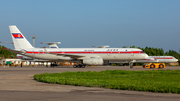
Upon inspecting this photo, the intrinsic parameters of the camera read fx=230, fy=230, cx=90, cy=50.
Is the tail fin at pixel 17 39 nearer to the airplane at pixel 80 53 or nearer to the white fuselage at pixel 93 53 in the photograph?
the airplane at pixel 80 53

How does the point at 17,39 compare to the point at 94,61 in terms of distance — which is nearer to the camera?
the point at 94,61

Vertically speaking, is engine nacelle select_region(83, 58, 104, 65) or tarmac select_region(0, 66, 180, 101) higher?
engine nacelle select_region(83, 58, 104, 65)

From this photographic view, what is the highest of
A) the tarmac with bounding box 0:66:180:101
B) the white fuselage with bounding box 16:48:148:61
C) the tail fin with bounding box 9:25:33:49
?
the tail fin with bounding box 9:25:33:49

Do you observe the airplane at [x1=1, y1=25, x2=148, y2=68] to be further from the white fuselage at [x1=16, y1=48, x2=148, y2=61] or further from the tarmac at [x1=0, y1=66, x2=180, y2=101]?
the tarmac at [x1=0, y1=66, x2=180, y2=101]

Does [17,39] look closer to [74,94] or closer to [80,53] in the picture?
[80,53]

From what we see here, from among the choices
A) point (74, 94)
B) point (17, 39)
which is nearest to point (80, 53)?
point (17, 39)

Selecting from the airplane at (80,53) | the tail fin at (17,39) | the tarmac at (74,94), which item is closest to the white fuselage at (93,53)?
the airplane at (80,53)

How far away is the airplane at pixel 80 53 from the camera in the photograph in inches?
1924

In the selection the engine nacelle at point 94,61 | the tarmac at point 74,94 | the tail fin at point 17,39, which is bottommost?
the tarmac at point 74,94

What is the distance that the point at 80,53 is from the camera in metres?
50.4

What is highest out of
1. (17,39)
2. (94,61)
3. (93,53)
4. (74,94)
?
(17,39)

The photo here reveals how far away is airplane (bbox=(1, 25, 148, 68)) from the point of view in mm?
48881

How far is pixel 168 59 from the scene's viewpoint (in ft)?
296

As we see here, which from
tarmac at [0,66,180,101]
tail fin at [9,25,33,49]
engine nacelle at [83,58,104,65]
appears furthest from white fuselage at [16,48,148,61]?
tarmac at [0,66,180,101]
